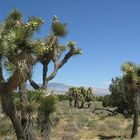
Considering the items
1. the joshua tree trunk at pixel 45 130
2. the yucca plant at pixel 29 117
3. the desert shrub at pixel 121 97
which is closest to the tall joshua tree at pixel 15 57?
the yucca plant at pixel 29 117

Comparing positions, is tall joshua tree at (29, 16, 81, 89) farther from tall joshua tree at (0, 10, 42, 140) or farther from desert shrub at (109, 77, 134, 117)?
desert shrub at (109, 77, 134, 117)

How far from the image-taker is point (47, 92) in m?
15.3

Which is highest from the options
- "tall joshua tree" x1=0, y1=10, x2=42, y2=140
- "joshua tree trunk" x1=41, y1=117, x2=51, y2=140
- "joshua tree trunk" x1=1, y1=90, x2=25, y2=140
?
"tall joshua tree" x1=0, y1=10, x2=42, y2=140

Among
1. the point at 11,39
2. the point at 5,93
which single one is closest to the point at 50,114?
the point at 5,93

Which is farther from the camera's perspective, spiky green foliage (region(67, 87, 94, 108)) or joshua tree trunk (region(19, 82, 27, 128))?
spiky green foliage (region(67, 87, 94, 108))

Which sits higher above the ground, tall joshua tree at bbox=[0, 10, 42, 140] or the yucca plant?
tall joshua tree at bbox=[0, 10, 42, 140]

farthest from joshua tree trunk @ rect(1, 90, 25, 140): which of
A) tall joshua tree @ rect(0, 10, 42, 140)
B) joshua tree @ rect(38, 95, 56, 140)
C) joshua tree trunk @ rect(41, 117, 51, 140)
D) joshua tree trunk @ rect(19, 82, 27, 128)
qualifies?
joshua tree trunk @ rect(41, 117, 51, 140)

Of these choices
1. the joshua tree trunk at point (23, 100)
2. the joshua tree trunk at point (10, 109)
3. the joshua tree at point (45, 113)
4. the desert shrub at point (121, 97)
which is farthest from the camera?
the desert shrub at point (121, 97)

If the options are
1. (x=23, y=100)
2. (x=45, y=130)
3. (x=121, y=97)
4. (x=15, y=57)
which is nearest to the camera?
(x=15, y=57)

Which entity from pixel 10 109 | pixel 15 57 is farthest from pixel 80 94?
pixel 15 57

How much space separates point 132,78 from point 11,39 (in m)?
13.8

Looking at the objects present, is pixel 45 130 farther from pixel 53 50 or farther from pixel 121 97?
pixel 121 97

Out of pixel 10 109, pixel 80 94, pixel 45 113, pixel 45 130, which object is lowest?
pixel 45 130

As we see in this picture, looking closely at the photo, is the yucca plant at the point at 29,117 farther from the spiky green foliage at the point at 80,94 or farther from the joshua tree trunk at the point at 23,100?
the spiky green foliage at the point at 80,94
